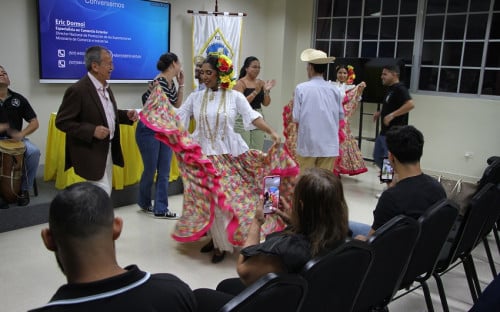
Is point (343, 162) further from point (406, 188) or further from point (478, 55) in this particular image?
point (406, 188)

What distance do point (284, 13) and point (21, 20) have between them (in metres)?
4.32

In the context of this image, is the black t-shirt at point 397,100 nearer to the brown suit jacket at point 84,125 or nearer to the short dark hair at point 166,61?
the short dark hair at point 166,61

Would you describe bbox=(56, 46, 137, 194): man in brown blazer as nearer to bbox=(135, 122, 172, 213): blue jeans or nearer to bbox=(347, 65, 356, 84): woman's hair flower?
bbox=(135, 122, 172, 213): blue jeans

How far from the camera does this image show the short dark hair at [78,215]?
1101 mm

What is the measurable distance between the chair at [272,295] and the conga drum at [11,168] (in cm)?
317

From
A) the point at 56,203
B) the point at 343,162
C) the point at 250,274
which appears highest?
the point at 56,203

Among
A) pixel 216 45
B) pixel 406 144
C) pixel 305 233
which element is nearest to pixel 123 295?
pixel 305 233

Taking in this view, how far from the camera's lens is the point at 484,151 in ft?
20.1

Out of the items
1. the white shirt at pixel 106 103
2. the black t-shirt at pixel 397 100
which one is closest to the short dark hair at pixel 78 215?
the white shirt at pixel 106 103

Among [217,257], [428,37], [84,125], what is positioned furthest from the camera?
[428,37]

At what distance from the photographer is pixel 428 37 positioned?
666cm

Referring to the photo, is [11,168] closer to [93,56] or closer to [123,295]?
[93,56]

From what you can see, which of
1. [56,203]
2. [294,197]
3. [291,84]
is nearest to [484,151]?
[291,84]

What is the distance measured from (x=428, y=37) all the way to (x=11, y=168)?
19.0 feet
